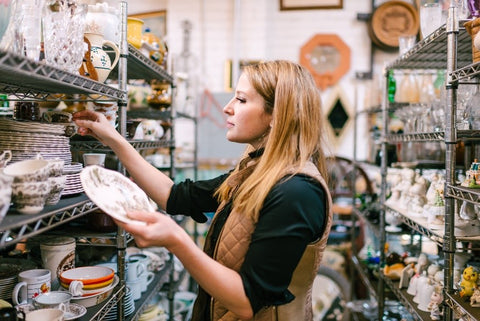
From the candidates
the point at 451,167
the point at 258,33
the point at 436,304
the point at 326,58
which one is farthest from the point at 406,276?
the point at 258,33

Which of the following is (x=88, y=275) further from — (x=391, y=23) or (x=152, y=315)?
(x=391, y=23)

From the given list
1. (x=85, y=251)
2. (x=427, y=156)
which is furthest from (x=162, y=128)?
(x=427, y=156)

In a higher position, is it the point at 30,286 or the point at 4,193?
the point at 4,193

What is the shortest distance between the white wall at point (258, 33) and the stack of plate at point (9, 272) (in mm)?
2992

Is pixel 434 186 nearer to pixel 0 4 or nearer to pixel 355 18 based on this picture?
pixel 0 4

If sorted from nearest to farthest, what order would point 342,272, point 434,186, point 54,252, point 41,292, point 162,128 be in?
point 41,292 < point 54,252 < point 434,186 < point 162,128 < point 342,272

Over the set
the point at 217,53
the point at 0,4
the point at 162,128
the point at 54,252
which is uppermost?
the point at 217,53

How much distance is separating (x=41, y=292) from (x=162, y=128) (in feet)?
3.95

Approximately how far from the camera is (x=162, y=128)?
237cm

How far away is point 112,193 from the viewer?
1.08 meters

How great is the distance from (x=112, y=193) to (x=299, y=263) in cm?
60

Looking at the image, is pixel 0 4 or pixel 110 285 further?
pixel 110 285

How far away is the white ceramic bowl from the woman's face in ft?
2.23

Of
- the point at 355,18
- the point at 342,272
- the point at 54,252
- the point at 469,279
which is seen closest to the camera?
the point at 54,252
